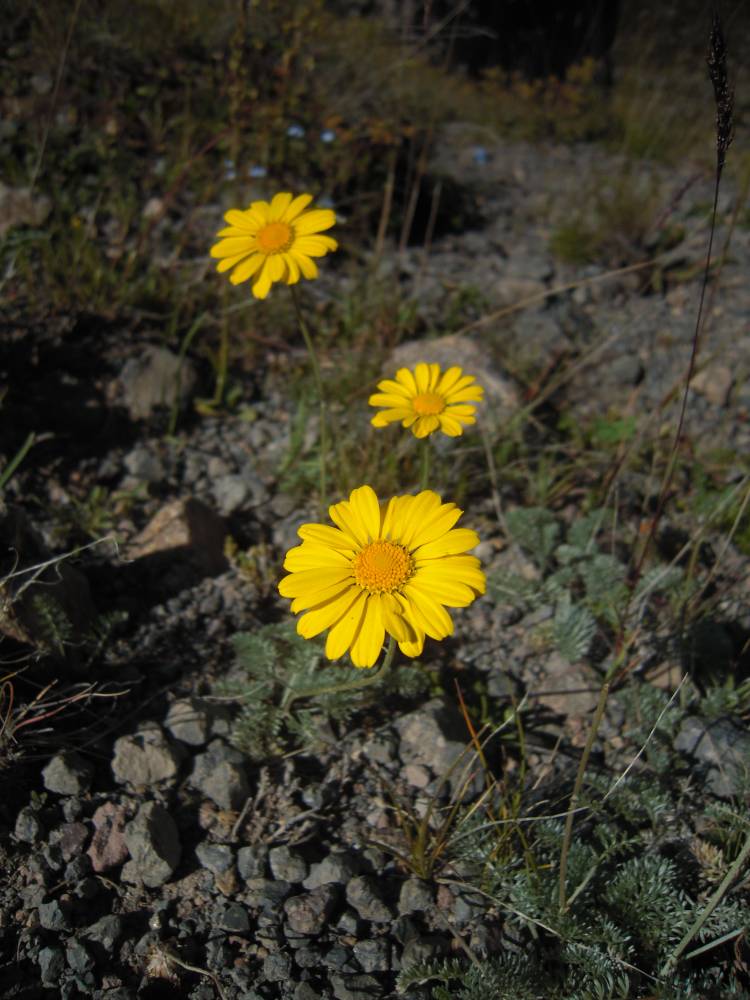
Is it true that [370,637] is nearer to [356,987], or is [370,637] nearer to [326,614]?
[326,614]

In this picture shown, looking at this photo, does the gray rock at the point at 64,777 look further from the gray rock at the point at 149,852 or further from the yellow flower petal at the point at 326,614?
the yellow flower petal at the point at 326,614

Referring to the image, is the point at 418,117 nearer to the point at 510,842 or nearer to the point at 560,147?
the point at 560,147

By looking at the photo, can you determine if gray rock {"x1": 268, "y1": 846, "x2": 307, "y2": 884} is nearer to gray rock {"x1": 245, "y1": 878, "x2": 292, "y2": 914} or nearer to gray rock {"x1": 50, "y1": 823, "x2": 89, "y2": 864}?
gray rock {"x1": 245, "y1": 878, "x2": 292, "y2": 914}

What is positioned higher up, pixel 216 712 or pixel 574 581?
pixel 574 581

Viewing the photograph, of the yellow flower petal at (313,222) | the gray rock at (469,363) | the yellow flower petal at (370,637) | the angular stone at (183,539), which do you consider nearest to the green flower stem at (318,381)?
the yellow flower petal at (313,222)

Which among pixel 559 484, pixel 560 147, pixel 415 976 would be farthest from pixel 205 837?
pixel 560 147

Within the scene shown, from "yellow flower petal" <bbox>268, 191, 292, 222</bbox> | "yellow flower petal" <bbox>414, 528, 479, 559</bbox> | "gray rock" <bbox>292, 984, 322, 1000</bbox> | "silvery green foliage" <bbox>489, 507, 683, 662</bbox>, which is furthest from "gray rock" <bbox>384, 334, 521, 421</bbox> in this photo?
"gray rock" <bbox>292, 984, 322, 1000</bbox>

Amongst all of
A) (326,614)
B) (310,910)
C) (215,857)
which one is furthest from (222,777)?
(326,614)
